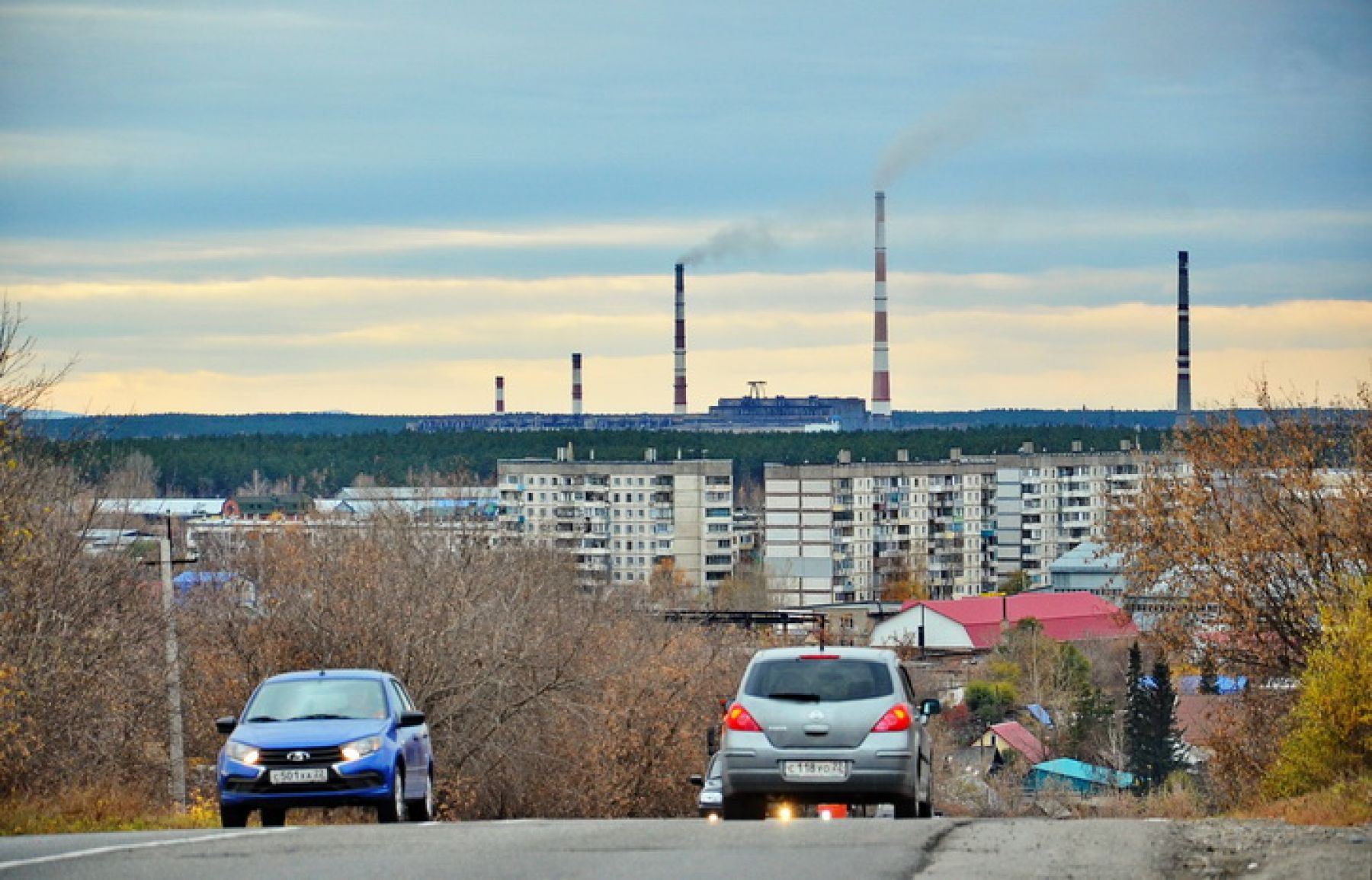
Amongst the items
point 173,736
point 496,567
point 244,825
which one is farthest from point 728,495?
point 244,825

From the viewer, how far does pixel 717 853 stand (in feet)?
41.9

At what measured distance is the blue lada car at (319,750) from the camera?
16703 millimetres

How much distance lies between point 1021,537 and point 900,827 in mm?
143359

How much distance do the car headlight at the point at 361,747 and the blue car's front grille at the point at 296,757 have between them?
121mm

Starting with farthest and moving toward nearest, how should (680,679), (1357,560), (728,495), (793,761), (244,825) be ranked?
1. (728,495)
2. (680,679)
3. (1357,560)
4. (244,825)
5. (793,761)

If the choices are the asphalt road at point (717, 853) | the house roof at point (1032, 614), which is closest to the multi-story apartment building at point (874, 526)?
the house roof at point (1032, 614)

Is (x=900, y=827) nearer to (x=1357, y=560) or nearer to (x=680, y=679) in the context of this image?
(x=1357, y=560)

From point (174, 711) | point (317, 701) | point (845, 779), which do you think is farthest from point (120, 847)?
point (174, 711)

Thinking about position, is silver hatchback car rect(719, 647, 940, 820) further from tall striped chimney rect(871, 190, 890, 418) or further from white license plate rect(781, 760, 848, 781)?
tall striped chimney rect(871, 190, 890, 418)

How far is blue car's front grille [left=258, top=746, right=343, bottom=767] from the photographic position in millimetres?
16688

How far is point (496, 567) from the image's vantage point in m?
52.2

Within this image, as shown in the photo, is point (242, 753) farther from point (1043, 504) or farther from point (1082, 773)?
point (1043, 504)

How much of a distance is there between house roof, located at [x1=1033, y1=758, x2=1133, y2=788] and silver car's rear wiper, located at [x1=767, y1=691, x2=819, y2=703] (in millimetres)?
45211

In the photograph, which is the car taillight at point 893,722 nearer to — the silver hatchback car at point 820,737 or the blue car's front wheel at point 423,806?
the silver hatchback car at point 820,737
